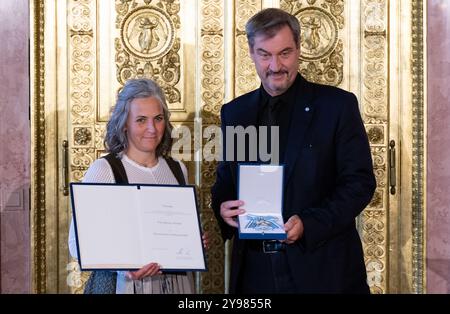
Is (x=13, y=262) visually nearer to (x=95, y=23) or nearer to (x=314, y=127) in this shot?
(x=95, y=23)

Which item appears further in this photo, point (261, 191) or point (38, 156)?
point (38, 156)

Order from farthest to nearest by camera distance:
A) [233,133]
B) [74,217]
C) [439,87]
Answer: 1. [439,87]
2. [233,133]
3. [74,217]

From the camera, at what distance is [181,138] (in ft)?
13.8

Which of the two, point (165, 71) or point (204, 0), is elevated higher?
point (204, 0)

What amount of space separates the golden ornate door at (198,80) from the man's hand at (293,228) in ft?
4.29

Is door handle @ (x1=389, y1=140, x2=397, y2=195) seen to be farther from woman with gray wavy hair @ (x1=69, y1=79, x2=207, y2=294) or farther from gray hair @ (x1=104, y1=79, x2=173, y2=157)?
gray hair @ (x1=104, y1=79, x2=173, y2=157)

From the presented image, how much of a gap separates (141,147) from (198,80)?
3.68 ft

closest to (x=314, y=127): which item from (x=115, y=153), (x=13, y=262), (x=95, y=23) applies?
(x=115, y=153)

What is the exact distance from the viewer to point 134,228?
9.48 feet

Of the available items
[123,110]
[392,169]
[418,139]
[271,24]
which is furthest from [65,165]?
[418,139]

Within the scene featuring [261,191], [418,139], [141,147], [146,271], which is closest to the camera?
[146,271]

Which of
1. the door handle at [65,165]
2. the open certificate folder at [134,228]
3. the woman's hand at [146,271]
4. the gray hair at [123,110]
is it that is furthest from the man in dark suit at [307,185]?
the door handle at [65,165]

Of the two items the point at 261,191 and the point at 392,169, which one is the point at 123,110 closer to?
the point at 261,191
